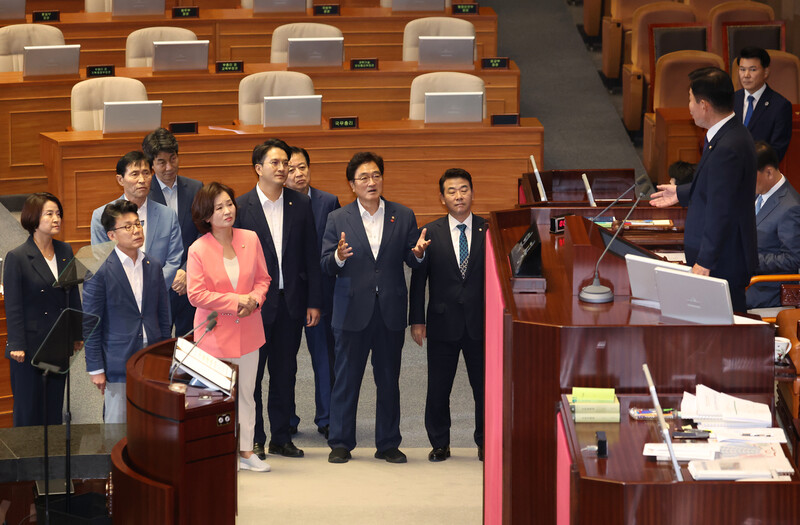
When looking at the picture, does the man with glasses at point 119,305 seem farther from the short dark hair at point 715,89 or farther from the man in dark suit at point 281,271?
the short dark hair at point 715,89

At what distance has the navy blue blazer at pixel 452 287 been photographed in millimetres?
4832

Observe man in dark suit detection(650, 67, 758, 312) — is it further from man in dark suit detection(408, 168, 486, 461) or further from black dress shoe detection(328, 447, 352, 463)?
black dress shoe detection(328, 447, 352, 463)

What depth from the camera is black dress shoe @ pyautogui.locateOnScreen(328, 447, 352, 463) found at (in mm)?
4836

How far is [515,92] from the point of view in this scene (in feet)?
25.4

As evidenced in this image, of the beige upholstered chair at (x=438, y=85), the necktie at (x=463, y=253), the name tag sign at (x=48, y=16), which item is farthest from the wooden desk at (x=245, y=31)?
the necktie at (x=463, y=253)

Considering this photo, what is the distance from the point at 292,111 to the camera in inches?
269

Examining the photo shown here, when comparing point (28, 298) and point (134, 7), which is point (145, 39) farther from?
point (28, 298)

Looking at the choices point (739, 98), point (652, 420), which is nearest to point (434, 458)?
point (652, 420)

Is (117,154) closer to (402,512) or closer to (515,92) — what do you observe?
(515,92)

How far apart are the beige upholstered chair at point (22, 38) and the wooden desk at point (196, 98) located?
27cm

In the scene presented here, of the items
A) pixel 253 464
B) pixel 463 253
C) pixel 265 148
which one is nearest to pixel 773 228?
pixel 463 253

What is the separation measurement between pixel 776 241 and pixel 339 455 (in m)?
2.11

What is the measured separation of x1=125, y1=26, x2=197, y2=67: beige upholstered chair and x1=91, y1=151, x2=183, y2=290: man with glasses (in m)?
3.08

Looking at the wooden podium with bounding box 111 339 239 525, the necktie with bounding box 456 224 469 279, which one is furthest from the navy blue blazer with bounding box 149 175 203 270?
the wooden podium with bounding box 111 339 239 525
